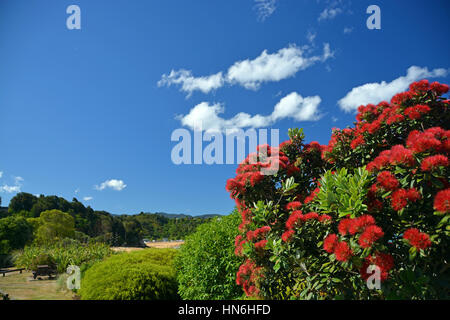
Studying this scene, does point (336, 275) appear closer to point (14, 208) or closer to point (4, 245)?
point (4, 245)

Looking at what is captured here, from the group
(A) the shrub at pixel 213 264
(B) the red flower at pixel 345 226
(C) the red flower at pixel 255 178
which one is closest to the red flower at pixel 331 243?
(B) the red flower at pixel 345 226

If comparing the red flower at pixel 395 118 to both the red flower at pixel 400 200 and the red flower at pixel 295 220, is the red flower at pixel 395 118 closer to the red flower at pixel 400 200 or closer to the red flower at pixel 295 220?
the red flower at pixel 400 200

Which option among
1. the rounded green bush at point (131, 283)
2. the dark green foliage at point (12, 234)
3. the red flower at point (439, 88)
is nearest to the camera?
the red flower at point (439, 88)

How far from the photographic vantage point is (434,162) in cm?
252

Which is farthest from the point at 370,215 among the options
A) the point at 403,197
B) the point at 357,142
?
the point at 357,142

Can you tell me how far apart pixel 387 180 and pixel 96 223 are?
174 ft

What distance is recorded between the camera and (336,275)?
2.91 metres

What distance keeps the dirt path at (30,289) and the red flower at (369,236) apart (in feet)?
31.2

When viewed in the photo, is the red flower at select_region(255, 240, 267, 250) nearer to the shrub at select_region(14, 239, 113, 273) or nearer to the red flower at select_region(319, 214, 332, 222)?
the red flower at select_region(319, 214, 332, 222)

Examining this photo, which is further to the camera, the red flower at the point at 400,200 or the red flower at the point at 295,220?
the red flower at the point at 295,220

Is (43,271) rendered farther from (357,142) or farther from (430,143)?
(430,143)

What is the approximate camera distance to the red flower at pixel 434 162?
8.20 feet

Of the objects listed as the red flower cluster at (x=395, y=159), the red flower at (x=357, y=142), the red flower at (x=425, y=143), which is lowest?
the red flower cluster at (x=395, y=159)
